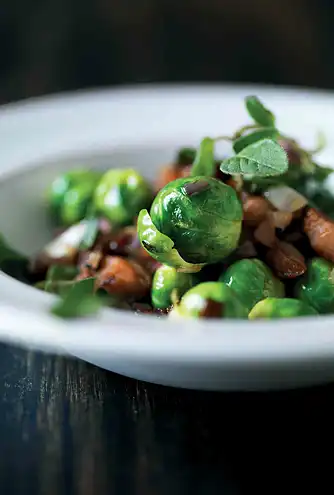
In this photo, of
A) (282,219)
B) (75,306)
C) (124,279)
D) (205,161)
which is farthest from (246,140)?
(75,306)

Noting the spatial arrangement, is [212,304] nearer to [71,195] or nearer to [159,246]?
[159,246]

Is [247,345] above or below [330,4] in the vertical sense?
above

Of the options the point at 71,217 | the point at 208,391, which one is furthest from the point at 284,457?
the point at 71,217

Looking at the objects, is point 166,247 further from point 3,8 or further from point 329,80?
point 3,8

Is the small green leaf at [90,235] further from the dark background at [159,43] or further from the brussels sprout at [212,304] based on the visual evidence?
the dark background at [159,43]

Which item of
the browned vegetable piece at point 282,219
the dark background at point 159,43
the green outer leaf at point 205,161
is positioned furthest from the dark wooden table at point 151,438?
the dark background at point 159,43
